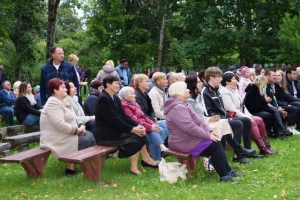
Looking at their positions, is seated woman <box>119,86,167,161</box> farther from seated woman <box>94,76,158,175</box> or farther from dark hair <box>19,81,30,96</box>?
dark hair <box>19,81,30,96</box>

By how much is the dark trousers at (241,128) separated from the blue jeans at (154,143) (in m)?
1.29

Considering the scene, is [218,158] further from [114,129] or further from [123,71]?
[123,71]

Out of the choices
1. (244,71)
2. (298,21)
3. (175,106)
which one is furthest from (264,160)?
(298,21)

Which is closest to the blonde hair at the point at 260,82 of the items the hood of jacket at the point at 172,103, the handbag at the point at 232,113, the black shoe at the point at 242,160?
the handbag at the point at 232,113

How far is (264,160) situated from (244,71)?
146 inches

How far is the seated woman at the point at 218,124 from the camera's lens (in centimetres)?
645

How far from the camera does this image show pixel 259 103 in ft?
29.6

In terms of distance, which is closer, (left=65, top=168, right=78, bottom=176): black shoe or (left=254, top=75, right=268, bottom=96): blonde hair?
(left=65, top=168, right=78, bottom=176): black shoe

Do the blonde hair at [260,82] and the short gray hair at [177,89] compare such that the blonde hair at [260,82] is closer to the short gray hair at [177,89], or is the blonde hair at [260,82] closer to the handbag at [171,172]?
the short gray hair at [177,89]

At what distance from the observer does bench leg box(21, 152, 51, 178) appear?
642 centimetres

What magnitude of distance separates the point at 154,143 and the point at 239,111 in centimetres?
199

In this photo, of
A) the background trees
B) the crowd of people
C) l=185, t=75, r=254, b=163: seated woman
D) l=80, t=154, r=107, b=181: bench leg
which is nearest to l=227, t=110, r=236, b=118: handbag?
the crowd of people

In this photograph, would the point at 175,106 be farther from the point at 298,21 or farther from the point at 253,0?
the point at 253,0

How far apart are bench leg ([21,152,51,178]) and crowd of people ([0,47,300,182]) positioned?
251 mm
